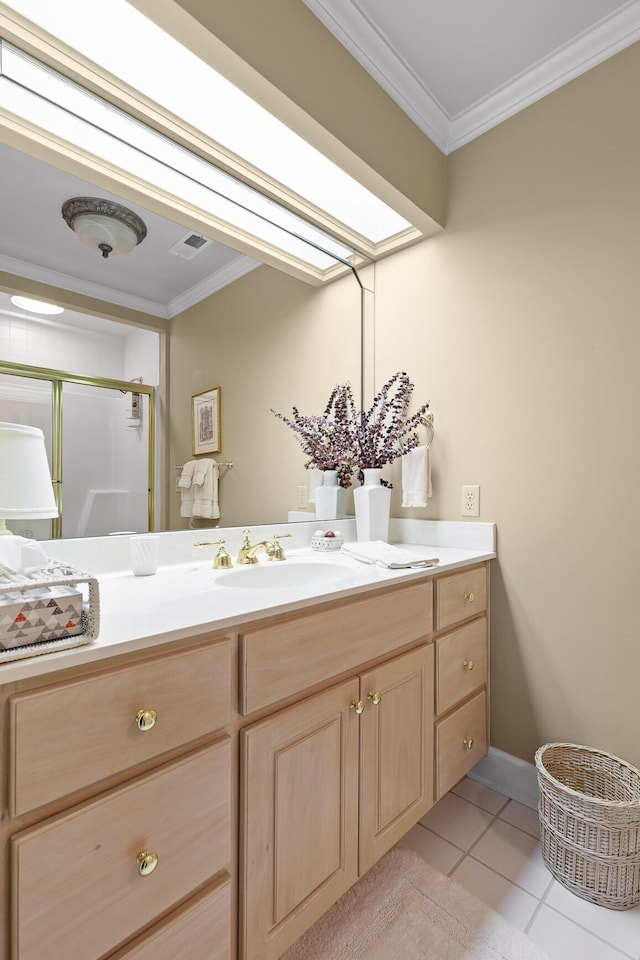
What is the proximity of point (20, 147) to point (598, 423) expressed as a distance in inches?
67.1

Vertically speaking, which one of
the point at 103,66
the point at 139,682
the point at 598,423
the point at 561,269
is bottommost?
the point at 139,682

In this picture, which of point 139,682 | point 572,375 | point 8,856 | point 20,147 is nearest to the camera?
point 8,856

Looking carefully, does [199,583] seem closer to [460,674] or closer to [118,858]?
[118,858]

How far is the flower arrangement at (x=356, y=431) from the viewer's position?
1.78 metres

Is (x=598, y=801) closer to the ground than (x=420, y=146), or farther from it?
closer to the ground

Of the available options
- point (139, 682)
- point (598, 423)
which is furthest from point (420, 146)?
point (139, 682)

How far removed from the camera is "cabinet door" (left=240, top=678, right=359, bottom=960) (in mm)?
848

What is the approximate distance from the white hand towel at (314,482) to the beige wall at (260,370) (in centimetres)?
3

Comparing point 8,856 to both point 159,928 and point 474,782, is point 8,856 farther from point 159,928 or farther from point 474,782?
point 474,782

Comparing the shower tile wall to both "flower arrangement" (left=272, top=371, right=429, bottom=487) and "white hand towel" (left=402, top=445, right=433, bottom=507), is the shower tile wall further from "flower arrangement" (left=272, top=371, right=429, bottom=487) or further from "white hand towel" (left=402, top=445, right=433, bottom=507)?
"white hand towel" (left=402, top=445, right=433, bottom=507)

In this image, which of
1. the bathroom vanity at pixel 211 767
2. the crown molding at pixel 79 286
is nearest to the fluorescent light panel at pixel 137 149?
the crown molding at pixel 79 286

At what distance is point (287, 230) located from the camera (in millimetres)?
1681

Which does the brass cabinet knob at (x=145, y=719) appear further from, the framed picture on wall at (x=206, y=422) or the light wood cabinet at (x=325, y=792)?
the framed picture on wall at (x=206, y=422)

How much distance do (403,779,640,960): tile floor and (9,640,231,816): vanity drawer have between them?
0.99m
